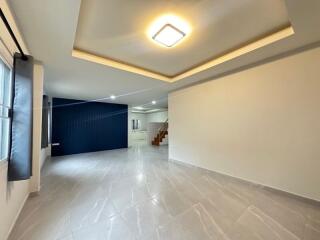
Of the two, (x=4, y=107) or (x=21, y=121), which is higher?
(x=4, y=107)

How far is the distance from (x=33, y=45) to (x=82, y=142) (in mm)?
5264

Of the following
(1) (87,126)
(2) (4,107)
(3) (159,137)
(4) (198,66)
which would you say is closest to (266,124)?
(4) (198,66)

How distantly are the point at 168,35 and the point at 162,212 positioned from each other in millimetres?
2411

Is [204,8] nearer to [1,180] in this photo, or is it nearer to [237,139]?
[237,139]

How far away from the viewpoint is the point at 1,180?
155cm

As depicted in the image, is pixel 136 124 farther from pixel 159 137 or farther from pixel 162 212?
pixel 162 212

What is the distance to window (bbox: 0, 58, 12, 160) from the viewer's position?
69.7 inches

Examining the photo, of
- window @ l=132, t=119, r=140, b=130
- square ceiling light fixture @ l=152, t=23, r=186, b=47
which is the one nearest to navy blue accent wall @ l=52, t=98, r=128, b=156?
window @ l=132, t=119, r=140, b=130

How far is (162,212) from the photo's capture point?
216cm

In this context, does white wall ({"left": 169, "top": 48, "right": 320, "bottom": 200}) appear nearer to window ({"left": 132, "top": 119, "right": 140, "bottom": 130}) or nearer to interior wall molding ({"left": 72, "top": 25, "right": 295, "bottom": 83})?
interior wall molding ({"left": 72, "top": 25, "right": 295, "bottom": 83})

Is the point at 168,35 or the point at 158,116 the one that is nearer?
the point at 168,35

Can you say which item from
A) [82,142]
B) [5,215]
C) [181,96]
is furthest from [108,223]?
[82,142]

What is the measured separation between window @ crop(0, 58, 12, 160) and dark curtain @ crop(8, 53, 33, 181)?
89mm

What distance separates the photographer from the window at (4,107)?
1771 millimetres
